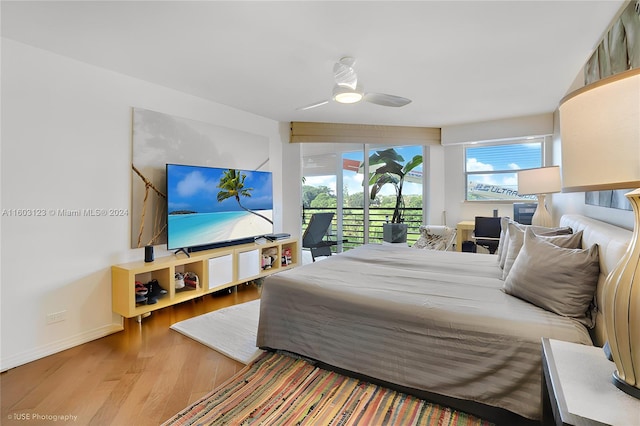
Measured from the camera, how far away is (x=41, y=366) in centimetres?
214

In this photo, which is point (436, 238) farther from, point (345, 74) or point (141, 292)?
point (141, 292)

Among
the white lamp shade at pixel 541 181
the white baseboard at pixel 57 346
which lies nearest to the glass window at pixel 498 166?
the white lamp shade at pixel 541 181

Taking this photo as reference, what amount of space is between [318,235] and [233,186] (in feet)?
5.39

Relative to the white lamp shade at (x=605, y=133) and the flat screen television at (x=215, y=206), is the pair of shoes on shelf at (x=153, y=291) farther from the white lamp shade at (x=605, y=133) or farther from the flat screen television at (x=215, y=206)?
the white lamp shade at (x=605, y=133)

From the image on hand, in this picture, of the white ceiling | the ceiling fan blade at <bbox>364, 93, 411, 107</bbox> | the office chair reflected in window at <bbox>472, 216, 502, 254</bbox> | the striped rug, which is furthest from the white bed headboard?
the office chair reflected in window at <bbox>472, 216, 502, 254</bbox>

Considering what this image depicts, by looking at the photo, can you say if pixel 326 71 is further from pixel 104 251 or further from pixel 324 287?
pixel 104 251

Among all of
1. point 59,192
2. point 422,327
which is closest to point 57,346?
point 59,192

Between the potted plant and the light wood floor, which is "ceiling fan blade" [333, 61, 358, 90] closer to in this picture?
the light wood floor

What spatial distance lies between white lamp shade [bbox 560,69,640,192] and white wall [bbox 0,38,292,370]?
3.13 m

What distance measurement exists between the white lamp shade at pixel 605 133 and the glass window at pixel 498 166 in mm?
4432

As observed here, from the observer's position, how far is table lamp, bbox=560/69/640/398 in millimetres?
657

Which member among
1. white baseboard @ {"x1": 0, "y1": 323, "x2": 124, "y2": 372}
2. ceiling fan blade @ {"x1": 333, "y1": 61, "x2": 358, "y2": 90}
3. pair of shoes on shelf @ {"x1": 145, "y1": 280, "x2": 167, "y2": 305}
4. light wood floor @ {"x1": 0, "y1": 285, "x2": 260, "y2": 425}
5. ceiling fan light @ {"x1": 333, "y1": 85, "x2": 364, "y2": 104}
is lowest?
A: light wood floor @ {"x1": 0, "y1": 285, "x2": 260, "y2": 425}

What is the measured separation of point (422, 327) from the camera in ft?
5.18

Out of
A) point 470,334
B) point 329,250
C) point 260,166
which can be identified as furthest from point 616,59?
point 329,250
